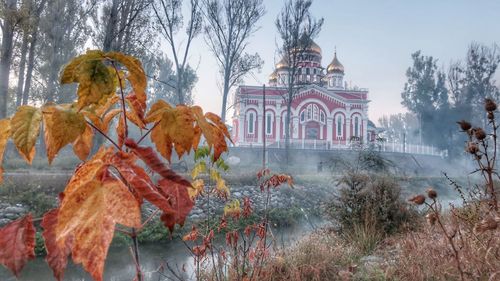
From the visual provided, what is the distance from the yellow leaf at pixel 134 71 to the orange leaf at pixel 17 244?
1.29ft

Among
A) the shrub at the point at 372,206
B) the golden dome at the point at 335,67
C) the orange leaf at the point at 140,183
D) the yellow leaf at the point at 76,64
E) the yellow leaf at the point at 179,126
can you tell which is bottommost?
the shrub at the point at 372,206

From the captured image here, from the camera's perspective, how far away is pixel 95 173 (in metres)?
0.64

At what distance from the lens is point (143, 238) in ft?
29.1

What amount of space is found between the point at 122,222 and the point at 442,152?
44.2m

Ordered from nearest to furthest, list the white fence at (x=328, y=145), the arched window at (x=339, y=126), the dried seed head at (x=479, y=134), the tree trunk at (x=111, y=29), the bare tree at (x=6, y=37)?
1. the dried seed head at (x=479, y=134)
2. the bare tree at (x=6, y=37)
3. the tree trunk at (x=111, y=29)
4. the white fence at (x=328, y=145)
5. the arched window at (x=339, y=126)

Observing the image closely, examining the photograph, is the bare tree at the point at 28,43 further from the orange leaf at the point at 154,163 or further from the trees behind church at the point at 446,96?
→ the trees behind church at the point at 446,96

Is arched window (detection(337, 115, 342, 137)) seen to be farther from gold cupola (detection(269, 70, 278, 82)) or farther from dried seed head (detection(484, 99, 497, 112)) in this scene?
dried seed head (detection(484, 99, 497, 112))

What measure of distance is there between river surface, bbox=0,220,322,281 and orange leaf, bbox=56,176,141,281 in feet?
15.4

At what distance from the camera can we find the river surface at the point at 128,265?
20.3 feet

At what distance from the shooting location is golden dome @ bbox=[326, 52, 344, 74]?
38.1m

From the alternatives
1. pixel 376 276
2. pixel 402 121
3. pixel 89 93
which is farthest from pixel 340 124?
pixel 402 121

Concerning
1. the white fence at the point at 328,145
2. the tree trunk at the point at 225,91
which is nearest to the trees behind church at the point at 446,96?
the white fence at the point at 328,145

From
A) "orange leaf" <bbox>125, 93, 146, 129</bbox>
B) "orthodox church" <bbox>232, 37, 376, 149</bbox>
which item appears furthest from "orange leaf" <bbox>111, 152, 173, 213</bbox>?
"orthodox church" <bbox>232, 37, 376, 149</bbox>

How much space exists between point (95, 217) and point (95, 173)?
110 millimetres
